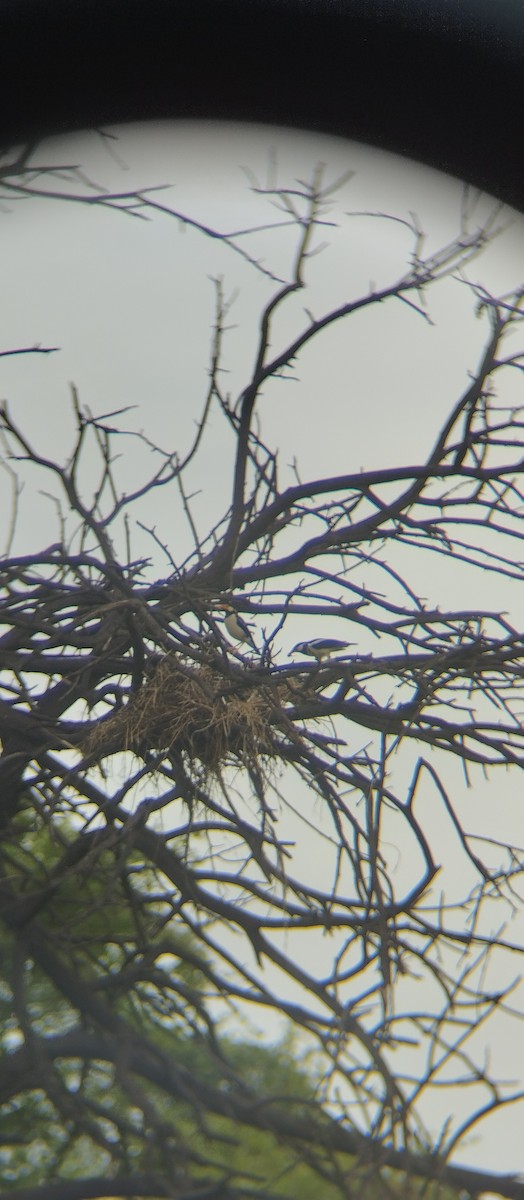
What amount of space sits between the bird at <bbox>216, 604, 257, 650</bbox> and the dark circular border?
91 cm

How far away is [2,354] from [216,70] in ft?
2.04

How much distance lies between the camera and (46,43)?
1651mm

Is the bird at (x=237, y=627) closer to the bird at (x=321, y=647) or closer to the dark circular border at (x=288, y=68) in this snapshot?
the bird at (x=321, y=647)

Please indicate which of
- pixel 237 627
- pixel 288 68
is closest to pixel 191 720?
pixel 237 627

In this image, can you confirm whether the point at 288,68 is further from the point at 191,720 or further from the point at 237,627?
the point at 191,720

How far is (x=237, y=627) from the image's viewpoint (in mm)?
1741

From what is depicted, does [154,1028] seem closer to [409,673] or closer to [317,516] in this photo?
[409,673]

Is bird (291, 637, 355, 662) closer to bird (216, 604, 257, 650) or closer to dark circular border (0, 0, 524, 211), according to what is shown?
bird (216, 604, 257, 650)

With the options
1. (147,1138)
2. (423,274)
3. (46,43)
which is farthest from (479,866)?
(46,43)

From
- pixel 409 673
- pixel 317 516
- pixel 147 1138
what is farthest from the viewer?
pixel 317 516

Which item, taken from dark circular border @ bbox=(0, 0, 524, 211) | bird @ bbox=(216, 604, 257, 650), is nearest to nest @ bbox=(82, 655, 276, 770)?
bird @ bbox=(216, 604, 257, 650)

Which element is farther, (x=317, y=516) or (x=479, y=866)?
(x=317, y=516)

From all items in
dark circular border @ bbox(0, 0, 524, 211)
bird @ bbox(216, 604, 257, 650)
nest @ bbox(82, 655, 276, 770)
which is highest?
dark circular border @ bbox(0, 0, 524, 211)

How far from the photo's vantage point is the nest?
1.59 m
